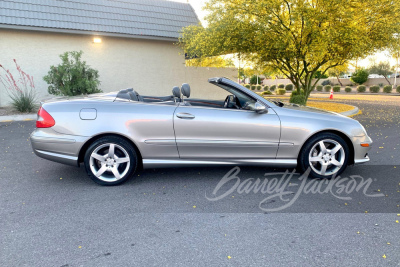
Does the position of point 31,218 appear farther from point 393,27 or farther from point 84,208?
point 393,27

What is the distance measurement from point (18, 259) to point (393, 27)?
11.5 m

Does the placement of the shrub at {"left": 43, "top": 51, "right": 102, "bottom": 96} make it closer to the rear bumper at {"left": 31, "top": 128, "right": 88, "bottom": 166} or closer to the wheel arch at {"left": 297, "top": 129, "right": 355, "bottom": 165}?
the rear bumper at {"left": 31, "top": 128, "right": 88, "bottom": 166}

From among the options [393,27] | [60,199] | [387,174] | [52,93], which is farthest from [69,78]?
[393,27]

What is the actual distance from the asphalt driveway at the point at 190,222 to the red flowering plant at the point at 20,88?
6971mm

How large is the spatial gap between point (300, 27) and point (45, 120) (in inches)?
362

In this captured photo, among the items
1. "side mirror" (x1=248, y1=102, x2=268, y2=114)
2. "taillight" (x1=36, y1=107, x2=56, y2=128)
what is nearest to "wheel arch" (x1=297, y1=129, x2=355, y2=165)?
"side mirror" (x1=248, y1=102, x2=268, y2=114)

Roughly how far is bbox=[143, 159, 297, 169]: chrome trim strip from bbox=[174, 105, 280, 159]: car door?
6 cm

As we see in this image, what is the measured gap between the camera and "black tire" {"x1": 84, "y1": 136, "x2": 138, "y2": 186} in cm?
398

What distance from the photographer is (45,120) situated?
398 cm

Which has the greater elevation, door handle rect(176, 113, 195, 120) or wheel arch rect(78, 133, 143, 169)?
door handle rect(176, 113, 195, 120)

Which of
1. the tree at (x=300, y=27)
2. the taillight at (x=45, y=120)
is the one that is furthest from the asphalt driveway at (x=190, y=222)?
the tree at (x=300, y=27)

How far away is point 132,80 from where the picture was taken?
13805mm

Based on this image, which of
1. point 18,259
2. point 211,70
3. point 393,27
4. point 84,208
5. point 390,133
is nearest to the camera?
point 18,259

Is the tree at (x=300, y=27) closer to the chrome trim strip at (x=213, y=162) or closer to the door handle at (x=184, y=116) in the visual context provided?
the chrome trim strip at (x=213, y=162)
